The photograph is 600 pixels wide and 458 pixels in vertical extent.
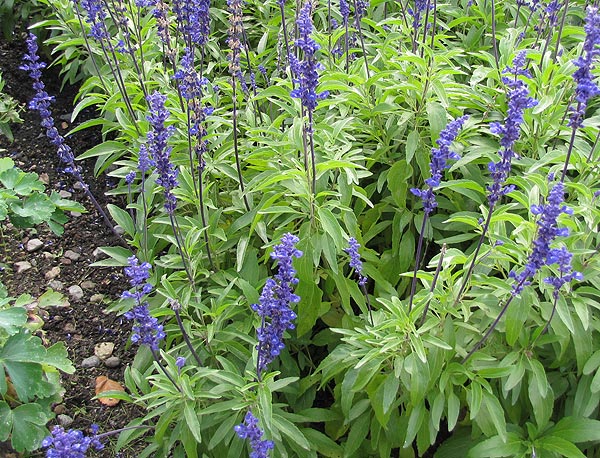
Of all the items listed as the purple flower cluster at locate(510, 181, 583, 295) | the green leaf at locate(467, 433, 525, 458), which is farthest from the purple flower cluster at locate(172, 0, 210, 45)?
the green leaf at locate(467, 433, 525, 458)

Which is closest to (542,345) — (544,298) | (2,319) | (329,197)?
(544,298)

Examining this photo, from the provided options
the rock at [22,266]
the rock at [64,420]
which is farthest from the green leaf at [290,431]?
the rock at [22,266]

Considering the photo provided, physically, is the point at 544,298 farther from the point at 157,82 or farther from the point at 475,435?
the point at 157,82

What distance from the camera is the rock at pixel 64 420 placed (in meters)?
4.43

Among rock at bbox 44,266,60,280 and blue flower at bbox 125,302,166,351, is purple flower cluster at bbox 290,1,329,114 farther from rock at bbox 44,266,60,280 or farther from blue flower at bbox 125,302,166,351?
rock at bbox 44,266,60,280

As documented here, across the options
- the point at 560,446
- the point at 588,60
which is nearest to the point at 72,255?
the point at 560,446

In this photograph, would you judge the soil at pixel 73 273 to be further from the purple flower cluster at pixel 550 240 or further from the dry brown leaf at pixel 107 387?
the purple flower cluster at pixel 550 240

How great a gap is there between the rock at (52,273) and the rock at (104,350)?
830 mm

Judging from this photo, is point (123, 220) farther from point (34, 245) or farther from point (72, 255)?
point (34, 245)

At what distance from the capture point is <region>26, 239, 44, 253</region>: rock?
5.57m

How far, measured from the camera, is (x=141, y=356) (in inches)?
156

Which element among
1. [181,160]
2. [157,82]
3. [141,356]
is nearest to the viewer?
[141,356]

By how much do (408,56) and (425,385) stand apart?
1.81m

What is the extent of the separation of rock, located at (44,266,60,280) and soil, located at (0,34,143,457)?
0.07ft
